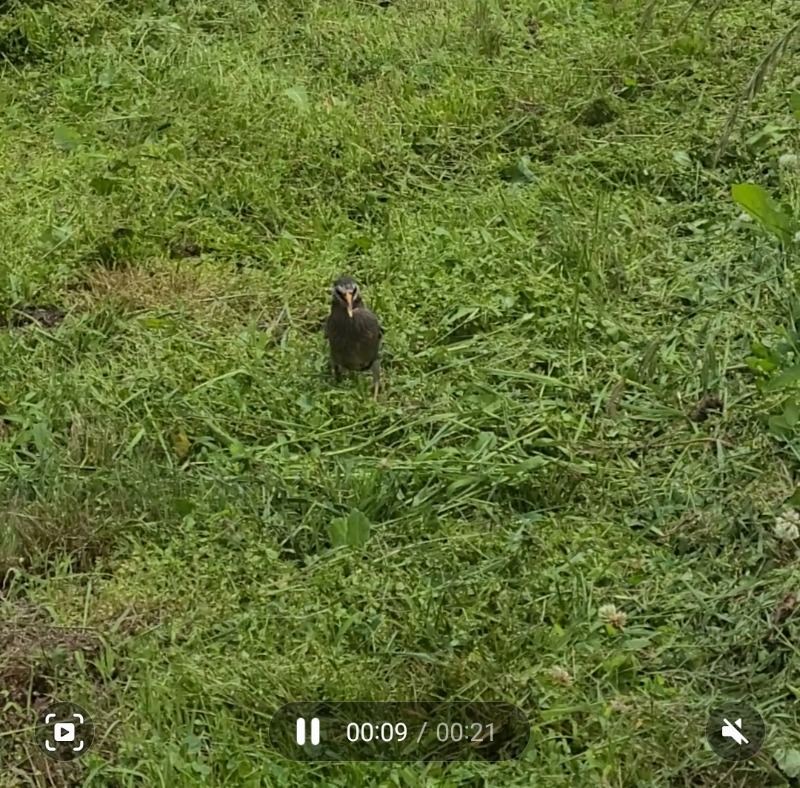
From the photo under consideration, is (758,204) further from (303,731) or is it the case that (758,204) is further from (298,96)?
(298,96)

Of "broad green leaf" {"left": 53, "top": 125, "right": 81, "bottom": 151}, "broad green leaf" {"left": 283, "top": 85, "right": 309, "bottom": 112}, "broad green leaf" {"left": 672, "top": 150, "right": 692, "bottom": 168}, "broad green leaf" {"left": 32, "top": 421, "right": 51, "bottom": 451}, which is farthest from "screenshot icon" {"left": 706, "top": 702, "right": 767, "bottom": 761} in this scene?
"broad green leaf" {"left": 53, "top": 125, "right": 81, "bottom": 151}

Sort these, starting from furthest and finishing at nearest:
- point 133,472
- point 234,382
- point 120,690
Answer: point 234,382 → point 133,472 → point 120,690

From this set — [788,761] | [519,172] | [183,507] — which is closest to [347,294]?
[183,507]

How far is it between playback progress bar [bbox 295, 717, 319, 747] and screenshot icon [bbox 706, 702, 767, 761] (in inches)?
35.5

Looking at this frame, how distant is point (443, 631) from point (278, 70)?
383cm

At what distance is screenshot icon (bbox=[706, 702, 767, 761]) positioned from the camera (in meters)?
2.75

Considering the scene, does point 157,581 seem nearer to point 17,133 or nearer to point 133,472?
point 133,472

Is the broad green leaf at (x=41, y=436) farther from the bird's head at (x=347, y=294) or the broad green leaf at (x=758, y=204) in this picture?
the broad green leaf at (x=758, y=204)

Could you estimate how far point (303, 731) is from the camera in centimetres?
292

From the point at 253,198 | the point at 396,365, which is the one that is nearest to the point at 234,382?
the point at 396,365

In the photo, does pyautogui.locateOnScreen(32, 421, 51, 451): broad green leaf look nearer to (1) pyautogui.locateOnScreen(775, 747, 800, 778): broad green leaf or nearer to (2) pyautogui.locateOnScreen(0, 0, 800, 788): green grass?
(2) pyautogui.locateOnScreen(0, 0, 800, 788): green grass

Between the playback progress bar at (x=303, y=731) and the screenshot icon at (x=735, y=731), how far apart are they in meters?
0.90

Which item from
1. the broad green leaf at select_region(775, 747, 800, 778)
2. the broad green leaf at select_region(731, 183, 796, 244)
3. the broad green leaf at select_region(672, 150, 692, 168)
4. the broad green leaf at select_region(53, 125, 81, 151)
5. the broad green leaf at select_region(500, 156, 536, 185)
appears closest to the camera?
the broad green leaf at select_region(775, 747, 800, 778)

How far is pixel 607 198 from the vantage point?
16.5 feet
